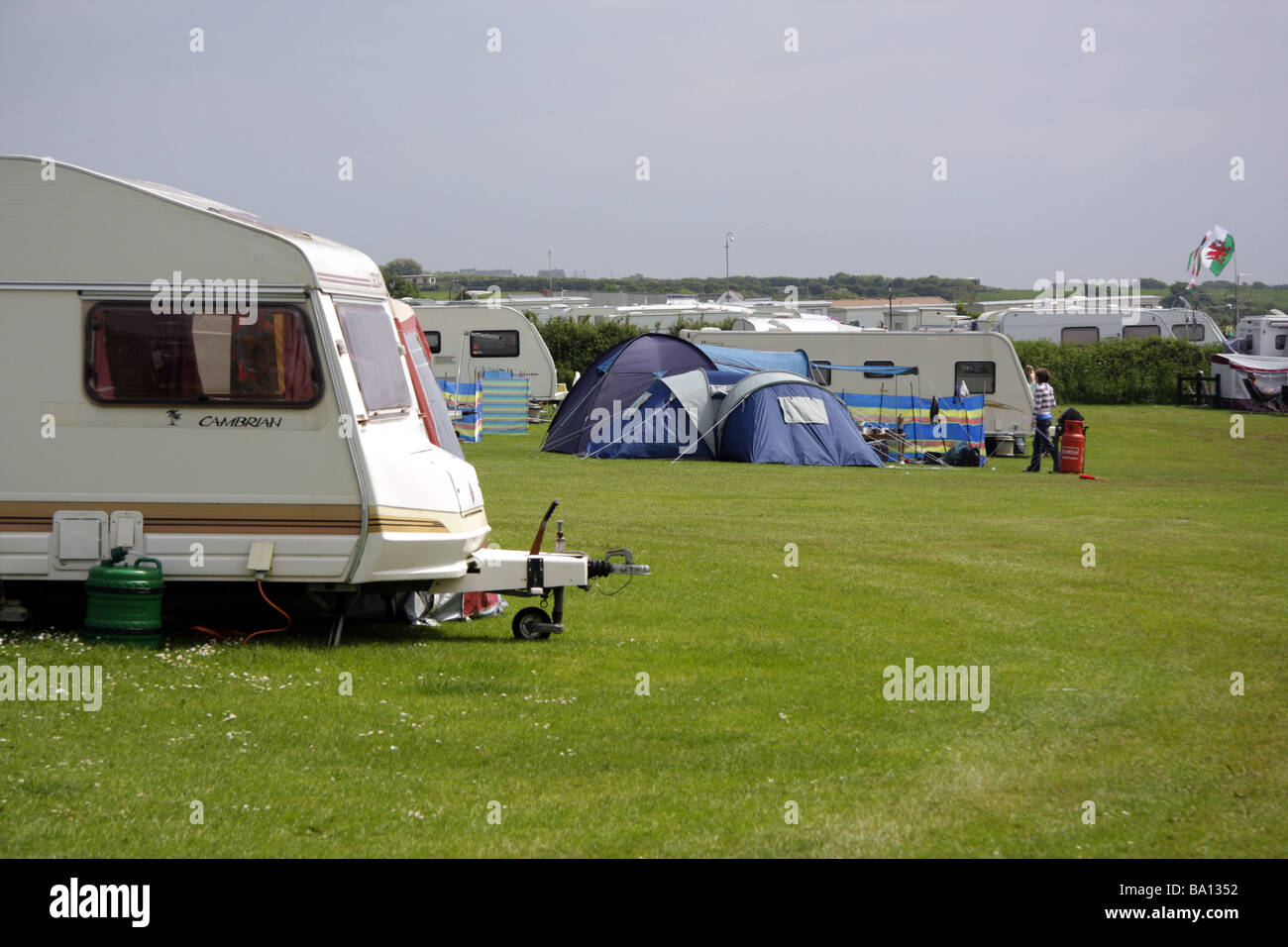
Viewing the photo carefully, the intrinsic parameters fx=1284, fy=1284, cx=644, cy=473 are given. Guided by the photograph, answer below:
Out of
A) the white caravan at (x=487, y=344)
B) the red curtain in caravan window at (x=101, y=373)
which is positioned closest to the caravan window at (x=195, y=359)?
the red curtain in caravan window at (x=101, y=373)

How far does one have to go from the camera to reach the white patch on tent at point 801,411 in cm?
2139

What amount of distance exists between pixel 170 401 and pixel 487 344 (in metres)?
25.1

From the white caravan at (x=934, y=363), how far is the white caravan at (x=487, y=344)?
7.45 meters

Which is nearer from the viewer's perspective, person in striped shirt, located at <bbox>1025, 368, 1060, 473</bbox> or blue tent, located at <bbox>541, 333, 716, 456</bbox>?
person in striped shirt, located at <bbox>1025, 368, 1060, 473</bbox>

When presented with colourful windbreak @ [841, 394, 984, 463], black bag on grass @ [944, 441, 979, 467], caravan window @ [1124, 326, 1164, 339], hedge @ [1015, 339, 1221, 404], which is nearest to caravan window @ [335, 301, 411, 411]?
black bag on grass @ [944, 441, 979, 467]

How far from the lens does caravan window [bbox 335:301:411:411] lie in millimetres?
7871

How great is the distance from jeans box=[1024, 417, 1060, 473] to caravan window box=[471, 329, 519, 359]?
51.3 ft

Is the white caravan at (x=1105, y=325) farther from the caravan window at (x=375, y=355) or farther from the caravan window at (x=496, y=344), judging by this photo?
the caravan window at (x=375, y=355)

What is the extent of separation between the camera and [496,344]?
32562 millimetres

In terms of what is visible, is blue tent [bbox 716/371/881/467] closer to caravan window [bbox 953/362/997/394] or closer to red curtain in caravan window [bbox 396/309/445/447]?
caravan window [bbox 953/362/997/394]

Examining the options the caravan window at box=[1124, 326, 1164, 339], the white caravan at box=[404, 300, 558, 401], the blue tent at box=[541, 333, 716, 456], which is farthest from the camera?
the caravan window at box=[1124, 326, 1164, 339]

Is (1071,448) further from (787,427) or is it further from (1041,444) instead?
(787,427)

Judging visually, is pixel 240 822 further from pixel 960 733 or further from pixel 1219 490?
pixel 1219 490
